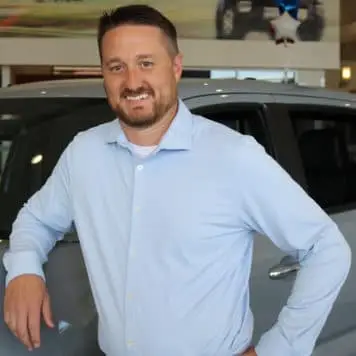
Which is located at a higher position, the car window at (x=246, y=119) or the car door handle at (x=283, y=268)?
the car window at (x=246, y=119)

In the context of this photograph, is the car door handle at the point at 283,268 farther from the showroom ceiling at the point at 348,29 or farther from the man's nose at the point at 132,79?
the showroom ceiling at the point at 348,29

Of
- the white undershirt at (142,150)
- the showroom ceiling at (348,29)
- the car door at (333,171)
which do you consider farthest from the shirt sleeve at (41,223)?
the showroom ceiling at (348,29)

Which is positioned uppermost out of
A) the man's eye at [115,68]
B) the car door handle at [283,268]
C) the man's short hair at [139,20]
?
the man's short hair at [139,20]

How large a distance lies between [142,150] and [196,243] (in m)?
0.23

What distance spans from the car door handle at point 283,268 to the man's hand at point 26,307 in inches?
38.1

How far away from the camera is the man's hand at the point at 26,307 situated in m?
1.89

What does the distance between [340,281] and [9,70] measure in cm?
461

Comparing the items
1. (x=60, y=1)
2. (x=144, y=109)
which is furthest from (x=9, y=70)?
(x=144, y=109)

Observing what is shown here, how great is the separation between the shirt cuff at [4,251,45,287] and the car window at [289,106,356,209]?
134 centimetres

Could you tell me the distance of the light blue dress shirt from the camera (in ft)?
5.88

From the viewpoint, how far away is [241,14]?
21.6 ft

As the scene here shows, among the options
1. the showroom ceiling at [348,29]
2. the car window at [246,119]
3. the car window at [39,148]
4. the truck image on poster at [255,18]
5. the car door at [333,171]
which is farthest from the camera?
the showroom ceiling at [348,29]

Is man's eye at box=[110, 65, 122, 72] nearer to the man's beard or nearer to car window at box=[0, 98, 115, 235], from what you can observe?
the man's beard

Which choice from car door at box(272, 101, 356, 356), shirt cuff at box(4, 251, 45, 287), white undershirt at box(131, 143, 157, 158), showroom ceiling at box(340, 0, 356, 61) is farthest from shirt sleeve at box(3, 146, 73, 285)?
showroom ceiling at box(340, 0, 356, 61)
